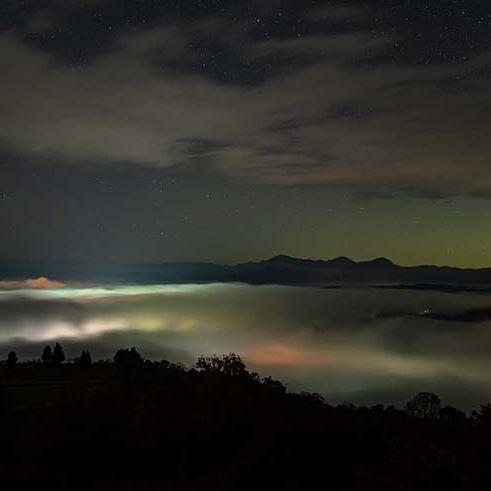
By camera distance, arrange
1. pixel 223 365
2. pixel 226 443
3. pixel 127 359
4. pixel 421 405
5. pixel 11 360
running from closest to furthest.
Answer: pixel 226 443
pixel 223 365
pixel 421 405
pixel 11 360
pixel 127 359

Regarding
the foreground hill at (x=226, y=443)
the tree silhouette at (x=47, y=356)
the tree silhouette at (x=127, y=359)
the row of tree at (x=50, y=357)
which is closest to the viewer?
the foreground hill at (x=226, y=443)

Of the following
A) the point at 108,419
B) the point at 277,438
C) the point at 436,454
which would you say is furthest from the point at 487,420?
the point at 108,419

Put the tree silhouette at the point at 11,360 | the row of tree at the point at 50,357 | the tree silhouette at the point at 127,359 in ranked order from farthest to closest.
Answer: the tree silhouette at the point at 127,359
the row of tree at the point at 50,357
the tree silhouette at the point at 11,360

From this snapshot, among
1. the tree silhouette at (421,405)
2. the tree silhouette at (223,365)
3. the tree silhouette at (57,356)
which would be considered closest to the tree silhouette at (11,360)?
the tree silhouette at (57,356)

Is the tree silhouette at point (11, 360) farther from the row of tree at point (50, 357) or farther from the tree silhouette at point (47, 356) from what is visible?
the tree silhouette at point (47, 356)

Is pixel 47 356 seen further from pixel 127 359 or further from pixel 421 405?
pixel 421 405

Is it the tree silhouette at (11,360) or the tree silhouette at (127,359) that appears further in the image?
the tree silhouette at (127,359)

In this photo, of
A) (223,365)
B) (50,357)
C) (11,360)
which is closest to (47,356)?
(50,357)

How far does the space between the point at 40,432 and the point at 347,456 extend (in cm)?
1926

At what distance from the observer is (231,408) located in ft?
140

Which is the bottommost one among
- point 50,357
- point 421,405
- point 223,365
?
point 421,405

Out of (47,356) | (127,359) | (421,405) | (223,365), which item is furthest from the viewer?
(127,359)

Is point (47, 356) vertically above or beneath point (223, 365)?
beneath

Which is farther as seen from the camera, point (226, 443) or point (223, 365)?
point (223, 365)
